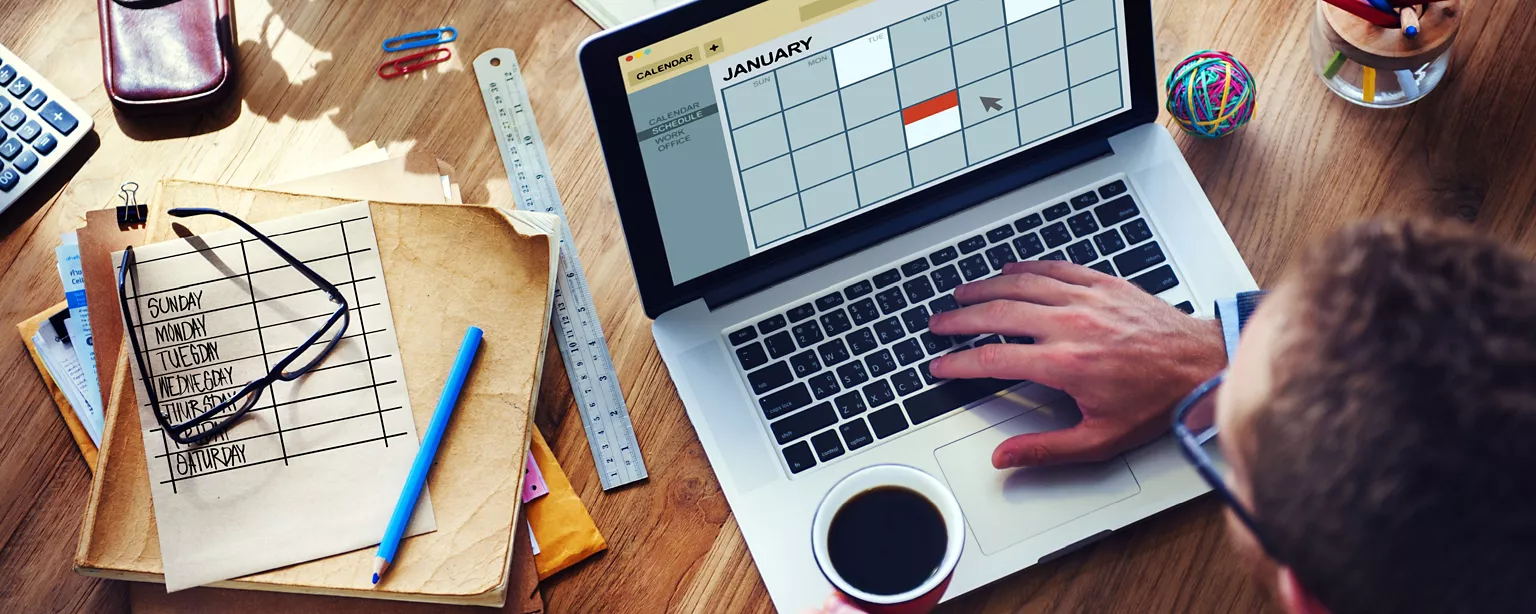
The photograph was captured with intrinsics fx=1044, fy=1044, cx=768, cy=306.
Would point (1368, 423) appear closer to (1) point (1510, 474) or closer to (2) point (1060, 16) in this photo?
(1) point (1510, 474)

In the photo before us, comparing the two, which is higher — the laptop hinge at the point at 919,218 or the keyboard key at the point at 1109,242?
the laptop hinge at the point at 919,218

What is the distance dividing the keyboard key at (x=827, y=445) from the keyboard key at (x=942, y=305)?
0.47 ft

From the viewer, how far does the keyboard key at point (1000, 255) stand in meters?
0.94

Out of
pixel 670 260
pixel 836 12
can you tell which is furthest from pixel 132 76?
pixel 836 12

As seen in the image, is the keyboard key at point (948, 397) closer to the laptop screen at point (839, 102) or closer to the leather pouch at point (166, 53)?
the laptop screen at point (839, 102)

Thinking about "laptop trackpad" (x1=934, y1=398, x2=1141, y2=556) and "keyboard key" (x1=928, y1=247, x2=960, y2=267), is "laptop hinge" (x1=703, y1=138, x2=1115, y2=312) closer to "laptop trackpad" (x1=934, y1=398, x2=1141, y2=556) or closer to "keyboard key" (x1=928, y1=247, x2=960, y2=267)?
"keyboard key" (x1=928, y1=247, x2=960, y2=267)

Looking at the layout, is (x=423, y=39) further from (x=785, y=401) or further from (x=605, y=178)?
(x=785, y=401)

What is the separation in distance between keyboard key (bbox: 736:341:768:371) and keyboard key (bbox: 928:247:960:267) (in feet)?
0.58

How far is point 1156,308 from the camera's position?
0.91 meters

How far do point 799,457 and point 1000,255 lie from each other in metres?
0.26

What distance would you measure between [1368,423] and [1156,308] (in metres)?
0.39

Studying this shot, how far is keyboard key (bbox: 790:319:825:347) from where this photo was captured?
2.99 feet

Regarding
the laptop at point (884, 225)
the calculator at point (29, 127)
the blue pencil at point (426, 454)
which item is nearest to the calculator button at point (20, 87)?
the calculator at point (29, 127)

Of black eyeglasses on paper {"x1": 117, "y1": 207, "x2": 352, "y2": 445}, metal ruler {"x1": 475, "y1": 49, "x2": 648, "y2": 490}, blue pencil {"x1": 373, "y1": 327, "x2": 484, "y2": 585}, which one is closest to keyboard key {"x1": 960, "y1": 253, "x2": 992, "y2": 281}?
metal ruler {"x1": 475, "y1": 49, "x2": 648, "y2": 490}
